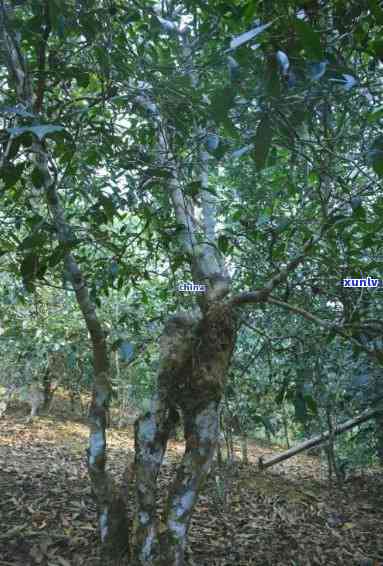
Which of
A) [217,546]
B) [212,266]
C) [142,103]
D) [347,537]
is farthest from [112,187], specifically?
[347,537]

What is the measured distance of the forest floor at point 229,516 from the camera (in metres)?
2.05

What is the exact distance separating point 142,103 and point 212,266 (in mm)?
826

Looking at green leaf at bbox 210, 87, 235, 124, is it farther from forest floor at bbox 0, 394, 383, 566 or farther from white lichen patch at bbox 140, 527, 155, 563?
forest floor at bbox 0, 394, 383, 566

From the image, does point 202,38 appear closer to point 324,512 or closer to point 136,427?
point 136,427

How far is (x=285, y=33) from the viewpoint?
3.14 feet

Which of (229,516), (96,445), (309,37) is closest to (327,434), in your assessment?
(229,516)

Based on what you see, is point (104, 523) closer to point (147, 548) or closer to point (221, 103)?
point (147, 548)

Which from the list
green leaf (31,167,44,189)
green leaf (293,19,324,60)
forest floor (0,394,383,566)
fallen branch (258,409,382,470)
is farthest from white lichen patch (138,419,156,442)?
fallen branch (258,409,382,470)

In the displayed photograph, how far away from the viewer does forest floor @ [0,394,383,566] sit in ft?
6.73

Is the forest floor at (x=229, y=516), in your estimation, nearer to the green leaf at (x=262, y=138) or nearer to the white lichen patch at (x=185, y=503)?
the white lichen patch at (x=185, y=503)

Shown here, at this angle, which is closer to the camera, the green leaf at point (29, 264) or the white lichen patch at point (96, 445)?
the green leaf at point (29, 264)

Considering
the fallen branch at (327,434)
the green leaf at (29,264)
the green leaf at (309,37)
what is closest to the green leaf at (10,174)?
the green leaf at (29,264)

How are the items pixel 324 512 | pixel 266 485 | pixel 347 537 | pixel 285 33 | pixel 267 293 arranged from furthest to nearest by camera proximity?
pixel 266 485 < pixel 324 512 < pixel 347 537 < pixel 267 293 < pixel 285 33

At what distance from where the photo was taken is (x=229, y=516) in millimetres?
2604
